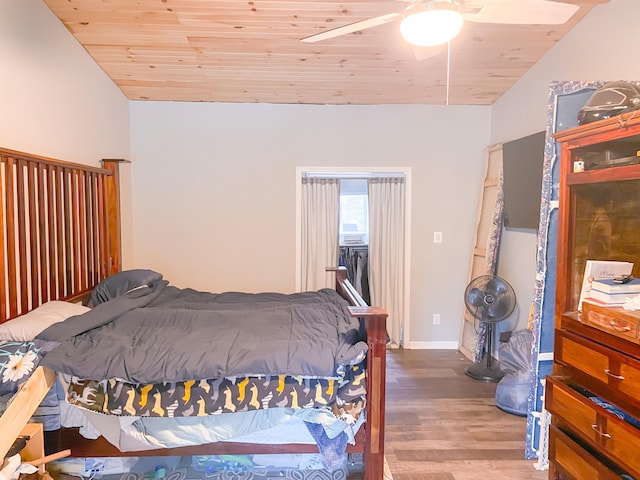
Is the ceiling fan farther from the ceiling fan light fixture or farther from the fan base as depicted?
the fan base

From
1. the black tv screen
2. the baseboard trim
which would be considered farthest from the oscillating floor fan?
the baseboard trim

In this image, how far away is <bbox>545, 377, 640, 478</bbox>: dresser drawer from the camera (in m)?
1.73

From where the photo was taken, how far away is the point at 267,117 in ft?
14.1

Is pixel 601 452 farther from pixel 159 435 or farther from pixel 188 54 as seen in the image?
→ pixel 188 54

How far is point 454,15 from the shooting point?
1.77 meters

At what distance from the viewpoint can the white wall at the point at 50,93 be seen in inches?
101

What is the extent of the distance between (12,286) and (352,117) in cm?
311

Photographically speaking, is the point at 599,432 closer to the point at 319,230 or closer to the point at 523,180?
the point at 523,180

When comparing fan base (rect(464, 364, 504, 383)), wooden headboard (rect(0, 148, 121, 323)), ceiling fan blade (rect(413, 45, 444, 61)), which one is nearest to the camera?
ceiling fan blade (rect(413, 45, 444, 61))

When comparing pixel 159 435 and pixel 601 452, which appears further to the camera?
pixel 159 435

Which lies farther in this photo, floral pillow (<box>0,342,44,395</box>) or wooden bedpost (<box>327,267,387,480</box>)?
wooden bedpost (<box>327,267,387,480</box>)

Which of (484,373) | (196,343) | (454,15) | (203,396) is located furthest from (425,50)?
(484,373)

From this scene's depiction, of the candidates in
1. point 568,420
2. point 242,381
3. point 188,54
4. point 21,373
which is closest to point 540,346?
point 568,420

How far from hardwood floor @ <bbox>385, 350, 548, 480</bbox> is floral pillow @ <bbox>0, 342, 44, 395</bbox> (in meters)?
1.87
